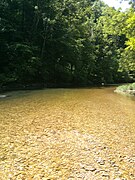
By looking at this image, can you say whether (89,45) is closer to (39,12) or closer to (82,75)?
(82,75)

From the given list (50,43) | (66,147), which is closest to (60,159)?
(66,147)

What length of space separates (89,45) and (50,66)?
31.8 ft

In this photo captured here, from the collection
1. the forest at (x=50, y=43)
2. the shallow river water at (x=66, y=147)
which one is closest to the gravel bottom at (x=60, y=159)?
the shallow river water at (x=66, y=147)

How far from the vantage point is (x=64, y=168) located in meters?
5.12

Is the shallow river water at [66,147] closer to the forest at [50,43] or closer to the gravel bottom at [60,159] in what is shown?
the gravel bottom at [60,159]

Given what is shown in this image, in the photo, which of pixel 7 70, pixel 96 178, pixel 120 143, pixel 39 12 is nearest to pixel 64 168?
pixel 96 178

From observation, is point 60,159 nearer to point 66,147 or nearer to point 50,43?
point 66,147

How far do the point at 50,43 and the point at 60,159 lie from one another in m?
28.5

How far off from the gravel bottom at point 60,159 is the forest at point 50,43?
16.9 m

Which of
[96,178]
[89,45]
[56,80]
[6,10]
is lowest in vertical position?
[96,178]

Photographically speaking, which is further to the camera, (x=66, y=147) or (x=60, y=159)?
(x=66, y=147)

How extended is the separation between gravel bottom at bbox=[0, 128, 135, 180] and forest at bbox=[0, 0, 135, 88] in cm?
1695

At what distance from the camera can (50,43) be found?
108 ft

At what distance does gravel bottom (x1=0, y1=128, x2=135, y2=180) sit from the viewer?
15.8 feet
